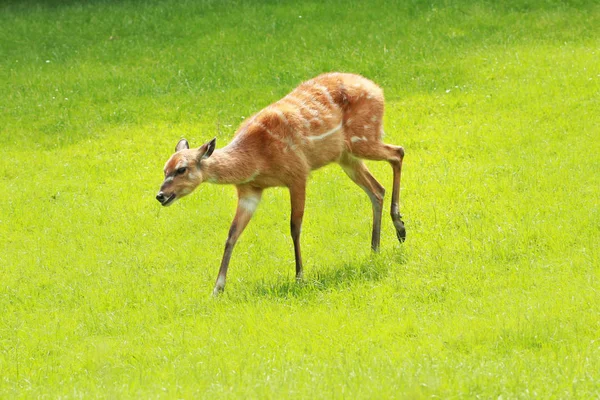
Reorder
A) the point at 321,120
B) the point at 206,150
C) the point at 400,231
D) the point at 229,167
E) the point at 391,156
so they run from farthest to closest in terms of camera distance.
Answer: the point at 391,156, the point at 400,231, the point at 321,120, the point at 229,167, the point at 206,150

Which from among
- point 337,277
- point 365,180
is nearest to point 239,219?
point 337,277

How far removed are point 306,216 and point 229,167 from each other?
2.32 m

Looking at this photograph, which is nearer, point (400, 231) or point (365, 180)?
point (400, 231)

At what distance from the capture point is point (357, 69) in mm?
16797

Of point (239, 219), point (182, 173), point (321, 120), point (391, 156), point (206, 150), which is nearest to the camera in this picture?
point (182, 173)

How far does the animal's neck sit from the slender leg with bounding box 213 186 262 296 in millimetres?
234

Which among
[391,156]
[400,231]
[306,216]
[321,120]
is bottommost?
[306,216]

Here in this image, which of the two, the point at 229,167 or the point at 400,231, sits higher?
the point at 229,167

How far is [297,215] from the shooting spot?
31.2ft

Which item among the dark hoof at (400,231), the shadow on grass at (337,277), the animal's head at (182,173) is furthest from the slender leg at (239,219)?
the dark hoof at (400,231)

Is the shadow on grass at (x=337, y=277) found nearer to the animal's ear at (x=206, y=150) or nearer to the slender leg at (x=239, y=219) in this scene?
the slender leg at (x=239, y=219)

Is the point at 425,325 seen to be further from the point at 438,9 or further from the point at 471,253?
the point at 438,9

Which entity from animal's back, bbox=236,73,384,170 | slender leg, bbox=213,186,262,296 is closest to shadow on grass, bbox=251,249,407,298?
slender leg, bbox=213,186,262,296

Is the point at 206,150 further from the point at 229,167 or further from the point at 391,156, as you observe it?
the point at 391,156
